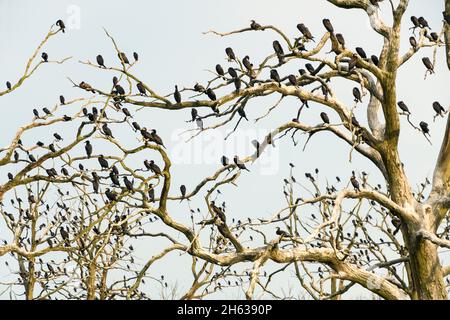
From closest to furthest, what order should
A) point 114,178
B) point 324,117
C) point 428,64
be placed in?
point 114,178 → point 324,117 → point 428,64

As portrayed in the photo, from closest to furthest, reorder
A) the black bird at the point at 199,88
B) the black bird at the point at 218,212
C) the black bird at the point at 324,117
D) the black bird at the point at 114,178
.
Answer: the black bird at the point at 218,212 < the black bird at the point at 199,88 < the black bird at the point at 114,178 < the black bird at the point at 324,117

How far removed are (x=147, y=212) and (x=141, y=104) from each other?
5.23 ft

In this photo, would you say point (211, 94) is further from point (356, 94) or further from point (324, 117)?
point (356, 94)

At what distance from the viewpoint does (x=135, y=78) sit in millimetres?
10188

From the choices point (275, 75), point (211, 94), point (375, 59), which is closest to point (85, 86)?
point (211, 94)

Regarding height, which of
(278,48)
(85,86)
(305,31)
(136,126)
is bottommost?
(136,126)

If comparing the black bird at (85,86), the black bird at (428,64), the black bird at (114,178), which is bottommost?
the black bird at (114,178)

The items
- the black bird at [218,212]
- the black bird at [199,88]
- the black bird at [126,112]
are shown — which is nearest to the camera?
the black bird at [218,212]

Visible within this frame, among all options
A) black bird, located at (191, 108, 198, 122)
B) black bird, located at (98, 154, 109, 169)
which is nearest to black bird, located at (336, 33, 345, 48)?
black bird, located at (191, 108, 198, 122)

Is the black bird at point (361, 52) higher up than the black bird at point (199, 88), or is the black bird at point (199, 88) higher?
the black bird at point (361, 52)

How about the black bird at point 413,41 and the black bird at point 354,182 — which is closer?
the black bird at point 354,182

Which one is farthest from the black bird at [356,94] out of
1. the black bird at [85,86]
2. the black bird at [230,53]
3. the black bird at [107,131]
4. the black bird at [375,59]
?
the black bird at [85,86]

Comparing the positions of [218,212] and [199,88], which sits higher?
[199,88]

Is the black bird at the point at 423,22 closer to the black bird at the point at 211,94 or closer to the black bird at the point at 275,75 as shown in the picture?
the black bird at the point at 275,75
